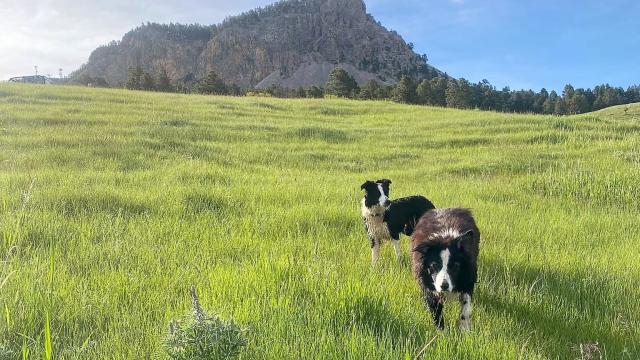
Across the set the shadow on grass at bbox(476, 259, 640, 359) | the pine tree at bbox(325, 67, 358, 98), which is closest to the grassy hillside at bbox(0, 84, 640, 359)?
the shadow on grass at bbox(476, 259, 640, 359)

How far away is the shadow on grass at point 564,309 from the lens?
3918 mm

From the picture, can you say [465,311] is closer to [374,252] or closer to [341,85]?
[374,252]

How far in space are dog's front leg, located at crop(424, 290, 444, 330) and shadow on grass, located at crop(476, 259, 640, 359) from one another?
0.63 meters

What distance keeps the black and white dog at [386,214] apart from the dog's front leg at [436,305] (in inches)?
71.2

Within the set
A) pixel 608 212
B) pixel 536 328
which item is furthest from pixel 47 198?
pixel 608 212

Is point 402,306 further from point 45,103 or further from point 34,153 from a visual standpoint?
point 45,103

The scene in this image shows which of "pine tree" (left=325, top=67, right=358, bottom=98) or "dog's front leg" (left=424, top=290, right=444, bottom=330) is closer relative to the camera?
"dog's front leg" (left=424, top=290, right=444, bottom=330)

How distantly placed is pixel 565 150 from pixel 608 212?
7.22 m

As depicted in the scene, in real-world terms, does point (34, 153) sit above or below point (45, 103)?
below

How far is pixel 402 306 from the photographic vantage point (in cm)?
417

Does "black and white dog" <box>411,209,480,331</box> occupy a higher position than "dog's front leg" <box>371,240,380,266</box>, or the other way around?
"black and white dog" <box>411,209,480,331</box>

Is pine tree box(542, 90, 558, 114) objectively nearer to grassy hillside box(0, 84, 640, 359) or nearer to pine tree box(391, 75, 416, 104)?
pine tree box(391, 75, 416, 104)

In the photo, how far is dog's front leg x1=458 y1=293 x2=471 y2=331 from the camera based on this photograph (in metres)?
4.12

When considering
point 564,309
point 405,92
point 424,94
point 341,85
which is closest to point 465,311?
point 564,309
